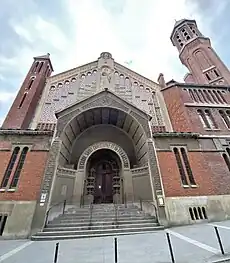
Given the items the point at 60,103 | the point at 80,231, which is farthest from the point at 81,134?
the point at 80,231

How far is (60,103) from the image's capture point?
15695 mm

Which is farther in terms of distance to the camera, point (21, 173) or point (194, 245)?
point (21, 173)

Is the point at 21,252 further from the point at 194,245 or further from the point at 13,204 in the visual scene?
the point at 194,245

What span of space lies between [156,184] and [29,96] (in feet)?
43.9

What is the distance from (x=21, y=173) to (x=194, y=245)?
10.1 metres

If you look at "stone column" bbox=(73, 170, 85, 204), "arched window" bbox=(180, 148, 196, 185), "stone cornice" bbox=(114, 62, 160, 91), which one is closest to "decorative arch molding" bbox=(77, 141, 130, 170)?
"stone column" bbox=(73, 170, 85, 204)

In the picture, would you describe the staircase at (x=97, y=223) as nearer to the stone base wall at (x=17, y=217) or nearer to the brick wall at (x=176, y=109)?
the stone base wall at (x=17, y=217)

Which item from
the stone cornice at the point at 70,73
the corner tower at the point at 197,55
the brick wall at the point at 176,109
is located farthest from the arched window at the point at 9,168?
the corner tower at the point at 197,55

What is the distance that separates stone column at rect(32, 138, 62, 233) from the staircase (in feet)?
1.79

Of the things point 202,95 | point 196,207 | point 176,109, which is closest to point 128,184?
point 196,207

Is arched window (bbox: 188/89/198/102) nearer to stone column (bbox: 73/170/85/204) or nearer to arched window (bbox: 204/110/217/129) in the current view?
arched window (bbox: 204/110/217/129)

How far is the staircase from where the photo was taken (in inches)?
313

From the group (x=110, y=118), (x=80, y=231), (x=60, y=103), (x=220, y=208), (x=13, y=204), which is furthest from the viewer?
(x=60, y=103)

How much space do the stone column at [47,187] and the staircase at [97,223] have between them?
0.54 metres
